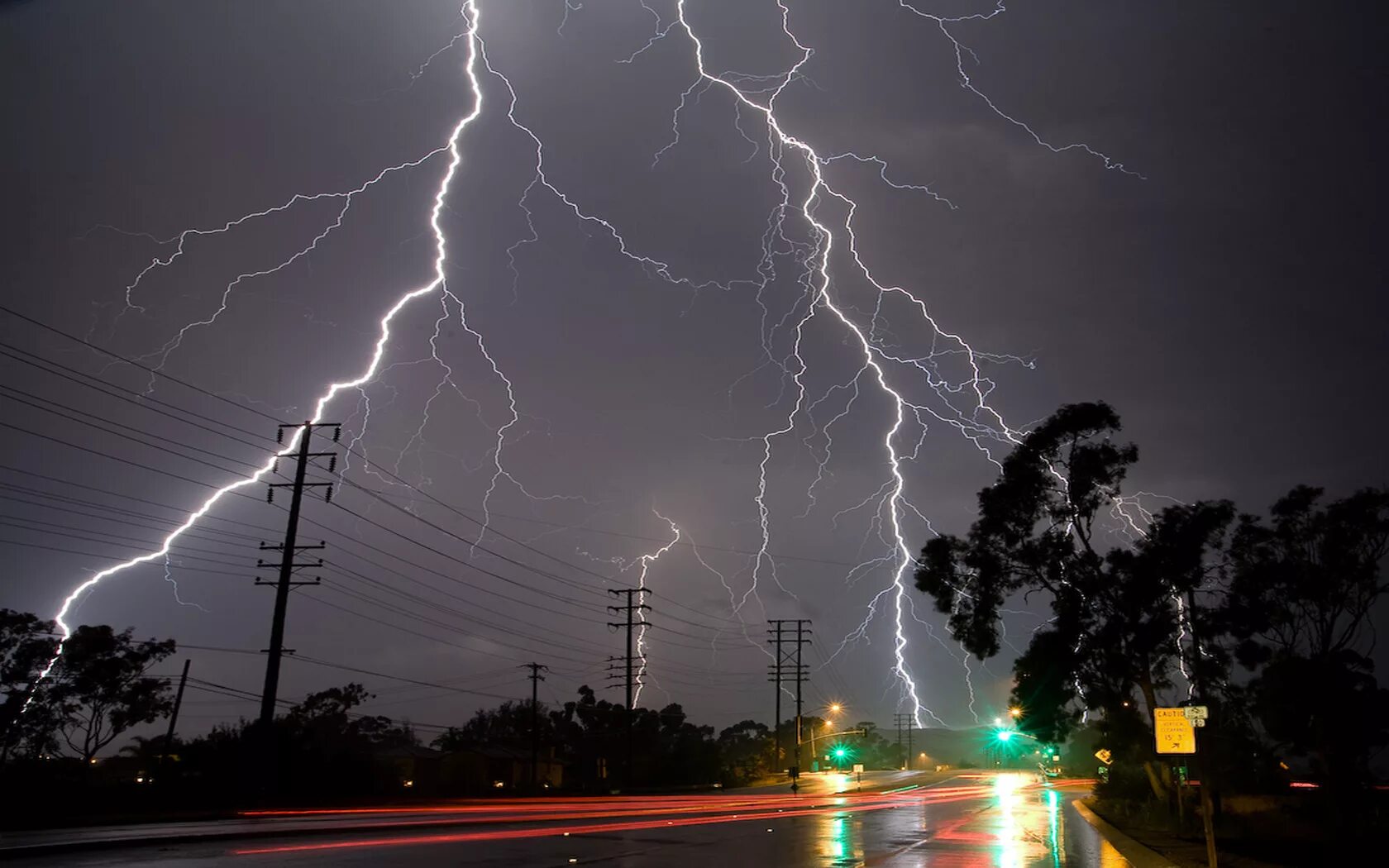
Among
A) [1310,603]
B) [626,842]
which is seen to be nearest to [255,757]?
[626,842]

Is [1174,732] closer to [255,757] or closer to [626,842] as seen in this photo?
[626,842]

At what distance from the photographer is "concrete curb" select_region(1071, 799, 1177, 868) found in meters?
17.2

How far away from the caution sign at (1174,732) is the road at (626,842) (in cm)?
400

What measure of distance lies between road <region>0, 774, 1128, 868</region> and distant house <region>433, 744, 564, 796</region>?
134 feet

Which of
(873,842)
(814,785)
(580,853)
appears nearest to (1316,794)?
(873,842)

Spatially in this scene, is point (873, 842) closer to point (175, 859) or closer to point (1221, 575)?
point (175, 859)

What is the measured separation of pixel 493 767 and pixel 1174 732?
6745 centimetres

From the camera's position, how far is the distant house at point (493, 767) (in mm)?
70875

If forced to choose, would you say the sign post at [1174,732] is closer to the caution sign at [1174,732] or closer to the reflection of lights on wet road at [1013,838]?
the caution sign at [1174,732]

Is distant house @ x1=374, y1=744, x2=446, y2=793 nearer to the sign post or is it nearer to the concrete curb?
the concrete curb

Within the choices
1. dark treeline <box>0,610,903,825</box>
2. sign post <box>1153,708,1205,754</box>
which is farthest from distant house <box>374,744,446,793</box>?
sign post <box>1153,708,1205,754</box>

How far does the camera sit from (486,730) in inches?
5039

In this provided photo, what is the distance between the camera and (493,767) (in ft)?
243

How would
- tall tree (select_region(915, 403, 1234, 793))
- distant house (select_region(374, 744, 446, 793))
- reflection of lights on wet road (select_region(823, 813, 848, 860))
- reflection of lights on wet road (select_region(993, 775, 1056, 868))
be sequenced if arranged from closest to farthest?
reflection of lights on wet road (select_region(993, 775, 1056, 868)), reflection of lights on wet road (select_region(823, 813, 848, 860)), tall tree (select_region(915, 403, 1234, 793)), distant house (select_region(374, 744, 446, 793))
